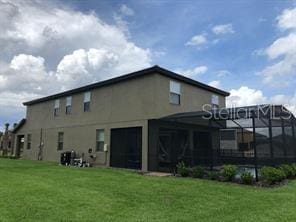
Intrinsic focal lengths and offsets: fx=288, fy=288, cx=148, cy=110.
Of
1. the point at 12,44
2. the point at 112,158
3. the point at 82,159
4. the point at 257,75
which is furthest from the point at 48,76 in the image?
the point at 257,75

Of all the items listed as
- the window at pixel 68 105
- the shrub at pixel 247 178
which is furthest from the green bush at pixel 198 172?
the window at pixel 68 105

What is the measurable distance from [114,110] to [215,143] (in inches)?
248

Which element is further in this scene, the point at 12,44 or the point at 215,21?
the point at 12,44

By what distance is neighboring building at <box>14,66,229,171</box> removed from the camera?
14.8 m

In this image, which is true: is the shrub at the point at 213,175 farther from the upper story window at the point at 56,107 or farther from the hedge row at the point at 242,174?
the upper story window at the point at 56,107

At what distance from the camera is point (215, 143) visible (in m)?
17.1

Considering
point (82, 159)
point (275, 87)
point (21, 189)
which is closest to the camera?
point (21, 189)

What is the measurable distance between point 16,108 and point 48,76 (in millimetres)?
10550

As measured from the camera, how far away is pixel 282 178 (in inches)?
427

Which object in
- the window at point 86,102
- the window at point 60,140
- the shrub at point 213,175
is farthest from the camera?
the window at point 60,140

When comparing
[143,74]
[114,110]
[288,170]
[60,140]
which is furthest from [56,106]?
[288,170]

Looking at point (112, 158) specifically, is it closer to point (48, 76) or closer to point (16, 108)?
Answer: point (48, 76)

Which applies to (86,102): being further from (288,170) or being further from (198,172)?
(288,170)

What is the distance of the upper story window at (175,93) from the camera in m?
15.8
